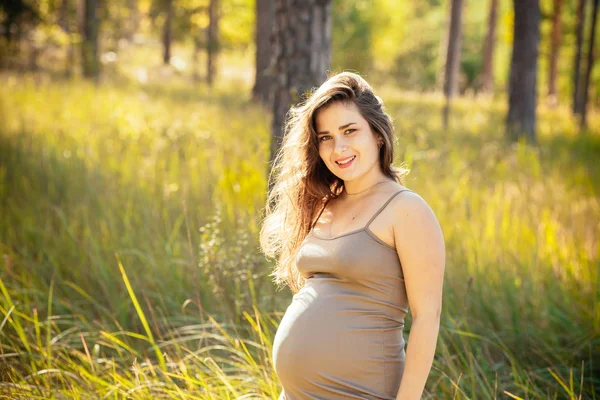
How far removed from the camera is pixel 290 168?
2.64 m

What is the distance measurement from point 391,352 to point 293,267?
2.08 feet

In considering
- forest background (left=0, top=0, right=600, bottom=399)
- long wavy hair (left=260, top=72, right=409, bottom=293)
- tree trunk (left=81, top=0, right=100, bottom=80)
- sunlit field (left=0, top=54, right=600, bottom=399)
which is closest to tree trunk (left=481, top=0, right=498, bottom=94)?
tree trunk (left=81, top=0, right=100, bottom=80)

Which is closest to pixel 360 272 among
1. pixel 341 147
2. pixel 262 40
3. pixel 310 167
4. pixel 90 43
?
pixel 341 147

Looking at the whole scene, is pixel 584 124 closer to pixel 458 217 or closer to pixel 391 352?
pixel 458 217

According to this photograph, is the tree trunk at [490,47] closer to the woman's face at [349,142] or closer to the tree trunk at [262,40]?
the tree trunk at [262,40]

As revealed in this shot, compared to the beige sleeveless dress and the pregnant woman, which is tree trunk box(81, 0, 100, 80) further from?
the beige sleeveless dress

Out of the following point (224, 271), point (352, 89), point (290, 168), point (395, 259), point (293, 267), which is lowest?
point (224, 271)

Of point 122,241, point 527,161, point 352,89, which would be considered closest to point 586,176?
point 527,161

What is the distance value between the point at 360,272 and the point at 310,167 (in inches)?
22.5


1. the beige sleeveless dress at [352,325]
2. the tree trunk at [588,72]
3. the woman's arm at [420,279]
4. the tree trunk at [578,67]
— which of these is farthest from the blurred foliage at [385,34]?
the woman's arm at [420,279]

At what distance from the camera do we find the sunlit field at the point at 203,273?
299cm

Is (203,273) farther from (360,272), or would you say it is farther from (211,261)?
(360,272)

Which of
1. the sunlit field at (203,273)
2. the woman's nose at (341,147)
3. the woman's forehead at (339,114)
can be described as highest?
the woman's forehead at (339,114)

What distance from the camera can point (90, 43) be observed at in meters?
16.4
